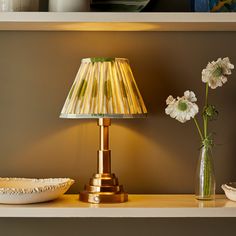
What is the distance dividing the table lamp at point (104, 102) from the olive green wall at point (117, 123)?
14cm

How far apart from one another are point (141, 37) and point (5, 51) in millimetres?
385

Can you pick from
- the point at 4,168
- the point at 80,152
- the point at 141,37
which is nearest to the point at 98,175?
the point at 80,152

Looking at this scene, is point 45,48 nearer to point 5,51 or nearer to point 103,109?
point 5,51

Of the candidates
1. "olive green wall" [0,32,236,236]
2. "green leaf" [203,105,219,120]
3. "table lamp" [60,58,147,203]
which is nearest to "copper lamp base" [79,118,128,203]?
"table lamp" [60,58,147,203]

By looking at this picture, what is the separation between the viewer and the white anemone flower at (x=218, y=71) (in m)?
1.59

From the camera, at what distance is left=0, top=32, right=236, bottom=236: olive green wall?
1.74 metres

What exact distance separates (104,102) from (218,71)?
0.31m

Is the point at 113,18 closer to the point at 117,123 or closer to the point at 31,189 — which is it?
the point at 117,123

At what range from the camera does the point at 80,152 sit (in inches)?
68.9

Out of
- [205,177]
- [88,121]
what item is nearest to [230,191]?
[205,177]

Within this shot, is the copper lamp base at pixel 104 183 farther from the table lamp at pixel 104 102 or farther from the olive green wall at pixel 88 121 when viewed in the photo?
the olive green wall at pixel 88 121

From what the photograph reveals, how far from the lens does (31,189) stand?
1547 mm

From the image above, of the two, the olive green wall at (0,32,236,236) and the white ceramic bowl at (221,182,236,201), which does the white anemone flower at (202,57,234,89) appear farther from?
the white ceramic bowl at (221,182,236,201)

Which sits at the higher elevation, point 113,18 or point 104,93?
point 113,18
